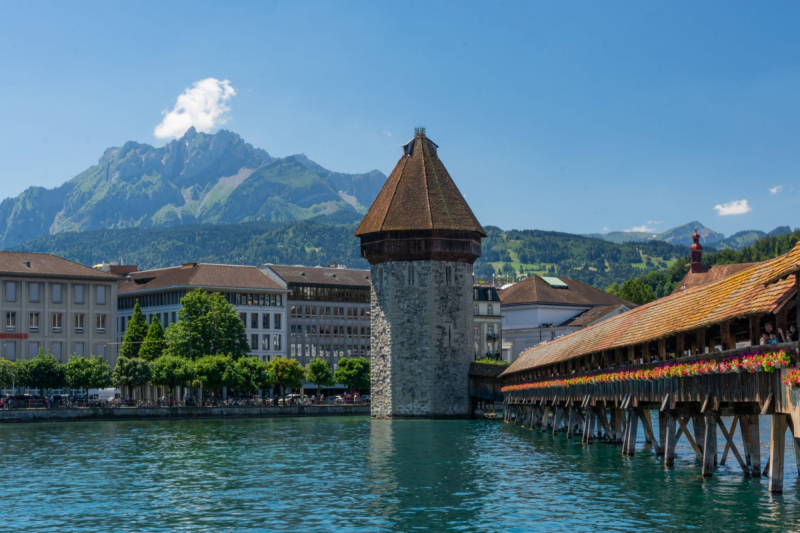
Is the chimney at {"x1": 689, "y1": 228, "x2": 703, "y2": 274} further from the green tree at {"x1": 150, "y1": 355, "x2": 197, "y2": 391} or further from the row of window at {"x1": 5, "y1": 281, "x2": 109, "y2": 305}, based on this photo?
the row of window at {"x1": 5, "y1": 281, "x2": 109, "y2": 305}

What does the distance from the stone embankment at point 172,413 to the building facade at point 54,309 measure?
1699 cm

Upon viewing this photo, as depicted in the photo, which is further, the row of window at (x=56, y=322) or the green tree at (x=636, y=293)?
the green tree at (x=636, y=293)

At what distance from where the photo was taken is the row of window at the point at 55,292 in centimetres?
9925

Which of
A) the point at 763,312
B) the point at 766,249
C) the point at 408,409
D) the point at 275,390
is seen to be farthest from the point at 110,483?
the point at 766,249

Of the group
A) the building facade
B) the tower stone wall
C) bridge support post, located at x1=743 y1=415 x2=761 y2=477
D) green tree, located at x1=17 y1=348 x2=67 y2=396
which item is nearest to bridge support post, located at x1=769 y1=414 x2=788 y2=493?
bridge support post, located at x1=743 y1=415 x2=761 y2=477

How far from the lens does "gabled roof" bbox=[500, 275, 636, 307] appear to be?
130m

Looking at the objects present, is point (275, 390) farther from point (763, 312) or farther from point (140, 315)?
point (763, 312)

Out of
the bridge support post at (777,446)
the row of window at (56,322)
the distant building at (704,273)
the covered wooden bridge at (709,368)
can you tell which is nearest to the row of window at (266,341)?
the row of window at (56,322)

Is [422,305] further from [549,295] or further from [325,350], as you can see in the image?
[549,295]

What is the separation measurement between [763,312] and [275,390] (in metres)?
100

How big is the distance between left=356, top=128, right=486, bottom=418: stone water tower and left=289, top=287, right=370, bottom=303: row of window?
47.2 m

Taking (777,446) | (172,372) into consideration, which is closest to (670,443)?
(777,446)

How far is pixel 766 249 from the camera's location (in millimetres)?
176000

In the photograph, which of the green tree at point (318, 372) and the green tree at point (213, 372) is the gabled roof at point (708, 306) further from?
Result: the green tree at point (318, 372)
